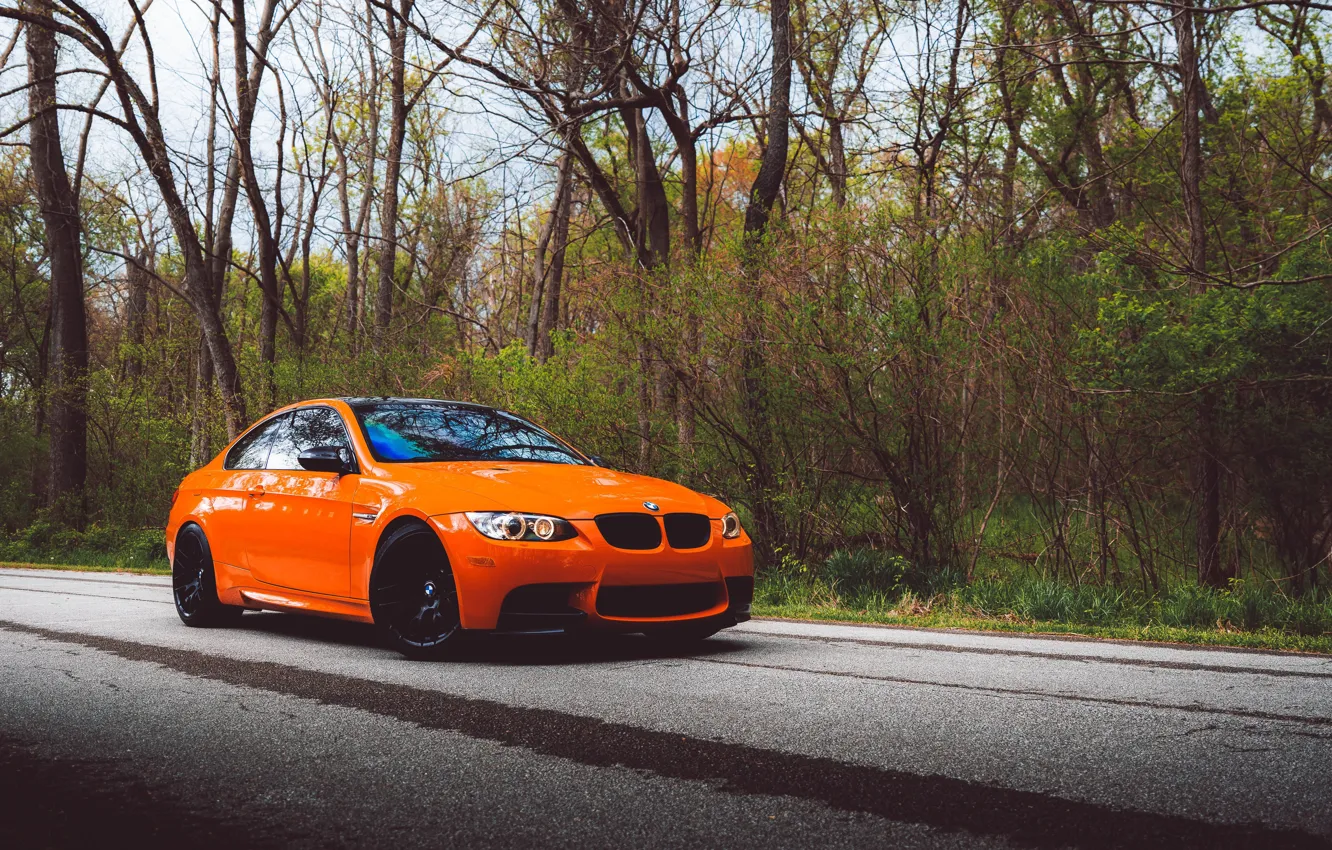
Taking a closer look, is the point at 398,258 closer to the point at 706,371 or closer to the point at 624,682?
the point at 706,371

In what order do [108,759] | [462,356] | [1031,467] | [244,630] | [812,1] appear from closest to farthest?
[108,759] → [244,630] → [1031,467] → [462,356] → [812,1]

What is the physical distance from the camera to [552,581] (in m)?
6.30

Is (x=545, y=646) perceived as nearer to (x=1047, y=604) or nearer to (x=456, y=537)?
(x=456, y=537)

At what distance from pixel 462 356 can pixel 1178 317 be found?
343 inches

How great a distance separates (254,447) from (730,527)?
397cm

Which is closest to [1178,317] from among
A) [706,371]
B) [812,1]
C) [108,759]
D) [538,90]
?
[706,371]

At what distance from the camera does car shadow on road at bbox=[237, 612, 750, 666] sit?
265 inches

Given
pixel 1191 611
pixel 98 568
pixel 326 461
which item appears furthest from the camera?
pixel 98 568

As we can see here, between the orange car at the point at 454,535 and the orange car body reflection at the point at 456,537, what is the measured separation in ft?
0.04

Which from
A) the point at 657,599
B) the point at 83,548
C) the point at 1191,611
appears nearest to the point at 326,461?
the point at 657,599

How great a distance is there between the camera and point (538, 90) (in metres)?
14.1

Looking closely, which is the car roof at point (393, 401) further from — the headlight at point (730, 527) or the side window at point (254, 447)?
the headlight at point (730, 527)

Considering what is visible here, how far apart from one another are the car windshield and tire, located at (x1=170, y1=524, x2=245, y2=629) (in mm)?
1886

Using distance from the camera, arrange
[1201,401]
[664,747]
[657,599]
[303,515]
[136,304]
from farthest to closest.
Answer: [136,304] → [1201,401] → [303,515] → [657,599] → [664,747]
